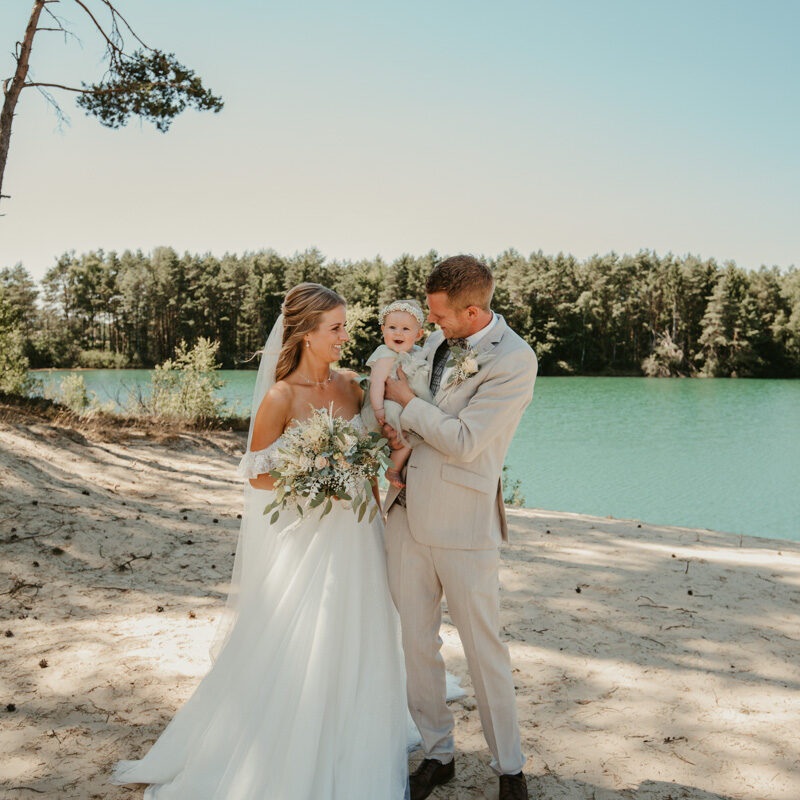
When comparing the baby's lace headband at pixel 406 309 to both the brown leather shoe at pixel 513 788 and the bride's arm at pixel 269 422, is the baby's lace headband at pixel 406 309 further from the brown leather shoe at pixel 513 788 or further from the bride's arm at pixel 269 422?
the brown leather shoe at pixel 513 788

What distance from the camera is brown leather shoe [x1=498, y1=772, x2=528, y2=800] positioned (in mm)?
2768

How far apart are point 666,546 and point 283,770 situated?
554cm

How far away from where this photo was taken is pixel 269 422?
3143 mm

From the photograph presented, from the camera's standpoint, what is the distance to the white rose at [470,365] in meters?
2.60

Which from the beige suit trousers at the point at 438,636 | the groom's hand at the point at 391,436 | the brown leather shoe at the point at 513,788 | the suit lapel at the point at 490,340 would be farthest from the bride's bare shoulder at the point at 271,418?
the brown leather shoe at the point at 513,788

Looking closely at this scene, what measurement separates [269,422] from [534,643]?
265 cm

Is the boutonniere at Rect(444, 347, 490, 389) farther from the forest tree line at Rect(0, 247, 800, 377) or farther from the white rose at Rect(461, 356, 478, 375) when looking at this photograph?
the forest tree line at Rect(0, 247, 800, 377)

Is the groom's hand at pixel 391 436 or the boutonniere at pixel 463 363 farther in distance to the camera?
the groom's hand at pixel 391 436

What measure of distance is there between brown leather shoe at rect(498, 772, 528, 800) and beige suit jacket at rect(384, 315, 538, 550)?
3.26 feet

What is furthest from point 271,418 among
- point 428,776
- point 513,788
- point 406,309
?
point 513,788

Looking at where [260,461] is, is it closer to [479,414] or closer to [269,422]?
[269,422]

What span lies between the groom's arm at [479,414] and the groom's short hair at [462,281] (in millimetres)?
280

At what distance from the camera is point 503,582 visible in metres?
5.89

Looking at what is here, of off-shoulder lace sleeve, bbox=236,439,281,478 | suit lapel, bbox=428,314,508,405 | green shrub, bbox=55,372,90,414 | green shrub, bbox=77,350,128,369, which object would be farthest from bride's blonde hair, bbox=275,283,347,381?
green shrub, bbox=77,350,128,369
